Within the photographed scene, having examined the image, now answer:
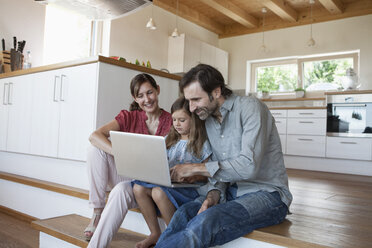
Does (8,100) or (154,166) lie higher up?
(8,100)

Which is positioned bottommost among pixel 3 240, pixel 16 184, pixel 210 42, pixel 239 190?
pixel 3 240

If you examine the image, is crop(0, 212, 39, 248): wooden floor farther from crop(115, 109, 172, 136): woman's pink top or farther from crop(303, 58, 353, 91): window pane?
crop(303, 58, 353, 91): window pane

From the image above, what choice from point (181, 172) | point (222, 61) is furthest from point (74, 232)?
point (222, 61)

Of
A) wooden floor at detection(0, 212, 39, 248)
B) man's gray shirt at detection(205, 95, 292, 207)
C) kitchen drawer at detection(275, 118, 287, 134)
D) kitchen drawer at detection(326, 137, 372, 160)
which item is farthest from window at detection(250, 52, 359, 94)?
wooden floor at detection(0, 212, 39, 248)

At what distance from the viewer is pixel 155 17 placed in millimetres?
5543

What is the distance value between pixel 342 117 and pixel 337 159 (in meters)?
0.58

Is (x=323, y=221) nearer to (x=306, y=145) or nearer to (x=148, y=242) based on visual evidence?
(x=148, y=242)

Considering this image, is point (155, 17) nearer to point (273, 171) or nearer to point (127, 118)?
point (127, 118)

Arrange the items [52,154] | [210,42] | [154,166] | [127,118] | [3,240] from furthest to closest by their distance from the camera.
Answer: [210,42], [52,154], [3,240], [127,118], [154,166]

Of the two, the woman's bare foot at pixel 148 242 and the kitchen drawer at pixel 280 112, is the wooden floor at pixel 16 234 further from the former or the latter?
the kitchen drawer at pixel 280 112

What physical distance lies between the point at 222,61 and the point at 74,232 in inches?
206

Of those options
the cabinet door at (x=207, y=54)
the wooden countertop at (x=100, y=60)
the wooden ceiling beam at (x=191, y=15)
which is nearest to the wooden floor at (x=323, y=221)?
the wooden countertop at (x=100, y=60)

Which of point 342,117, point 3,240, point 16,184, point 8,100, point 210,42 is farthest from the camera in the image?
point 210,42

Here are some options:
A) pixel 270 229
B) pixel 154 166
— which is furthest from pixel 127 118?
pixel 270 229
